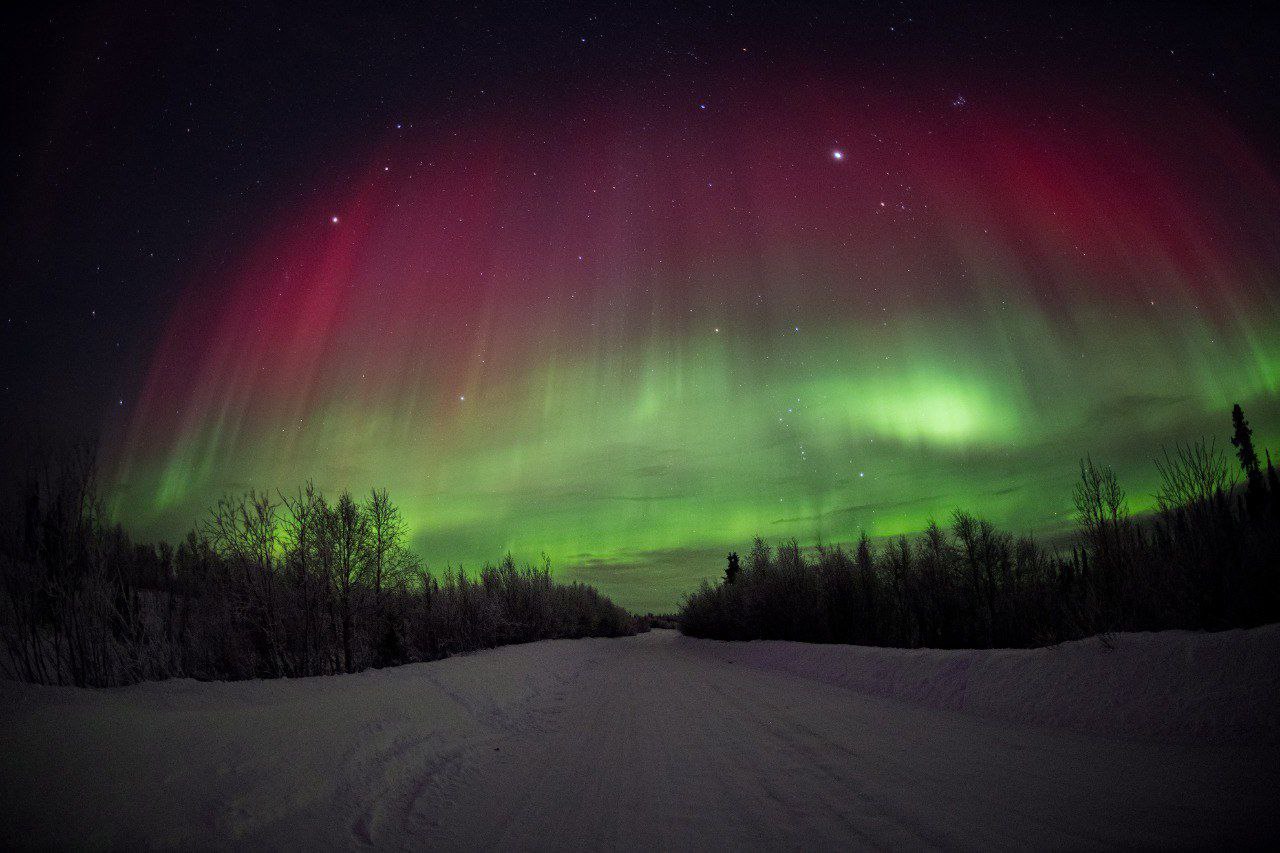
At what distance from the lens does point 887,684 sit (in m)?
10.2

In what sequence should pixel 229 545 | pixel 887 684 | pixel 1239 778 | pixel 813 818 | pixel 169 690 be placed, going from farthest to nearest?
pixel 229 545 → pixel 887 684 → pixel 169 690 → pixel 1239 778 → pixel 813 818

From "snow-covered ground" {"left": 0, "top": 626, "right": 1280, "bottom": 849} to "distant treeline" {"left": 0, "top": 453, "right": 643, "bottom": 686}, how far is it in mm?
1609

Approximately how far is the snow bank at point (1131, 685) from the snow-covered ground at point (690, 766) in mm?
24

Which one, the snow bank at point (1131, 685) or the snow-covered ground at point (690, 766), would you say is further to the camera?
the snow bank at point (1131, 685)

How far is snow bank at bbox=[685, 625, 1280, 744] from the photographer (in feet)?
17.3

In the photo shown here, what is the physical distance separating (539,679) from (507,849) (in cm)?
1011

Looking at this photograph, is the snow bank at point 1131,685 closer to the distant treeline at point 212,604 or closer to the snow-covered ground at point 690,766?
the snow-covered ground at point 690,766

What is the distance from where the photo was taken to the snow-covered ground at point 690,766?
140 inches

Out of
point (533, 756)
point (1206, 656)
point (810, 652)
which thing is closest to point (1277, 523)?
point (1206, 656)

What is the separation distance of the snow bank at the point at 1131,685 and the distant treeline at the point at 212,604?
41.5 feet

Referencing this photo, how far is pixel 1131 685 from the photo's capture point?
6250mm

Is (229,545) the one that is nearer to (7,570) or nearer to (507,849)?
(7,570)

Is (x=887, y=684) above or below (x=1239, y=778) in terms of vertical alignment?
below

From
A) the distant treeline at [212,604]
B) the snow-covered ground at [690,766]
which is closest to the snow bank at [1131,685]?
the snow-covered ground at [690,766]
